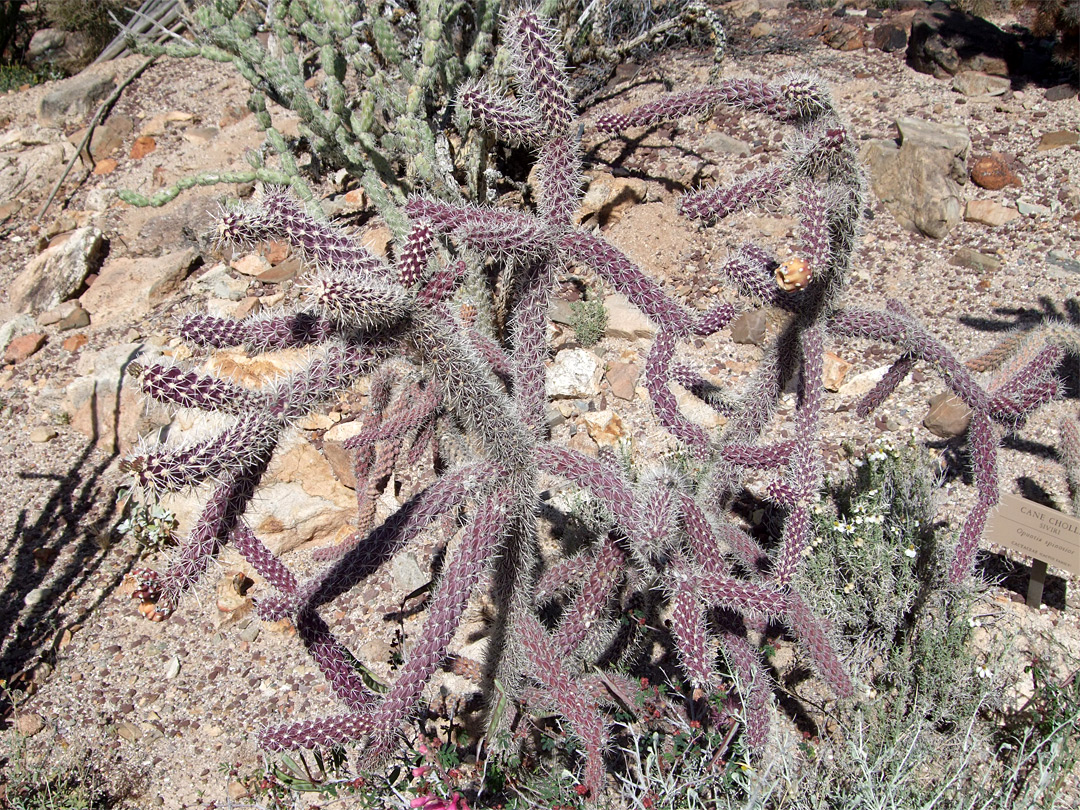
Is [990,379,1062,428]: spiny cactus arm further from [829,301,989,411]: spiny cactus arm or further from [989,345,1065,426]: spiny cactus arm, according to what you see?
[829,301,989,411]: spiny cactus arm

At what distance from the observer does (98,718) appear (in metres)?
2.86

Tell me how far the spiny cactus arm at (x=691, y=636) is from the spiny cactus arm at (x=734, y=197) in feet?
3.56

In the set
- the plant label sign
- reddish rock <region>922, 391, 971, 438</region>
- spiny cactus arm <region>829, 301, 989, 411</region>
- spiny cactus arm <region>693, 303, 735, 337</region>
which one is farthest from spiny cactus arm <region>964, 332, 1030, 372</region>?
spiny cactus arm <region>693, 303, 735, 337</region>

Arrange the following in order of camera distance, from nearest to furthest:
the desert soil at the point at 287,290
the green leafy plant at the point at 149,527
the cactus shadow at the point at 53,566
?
1. the desert soil at the point at 287,290
2. the cactus shadow at the point at 53,566
3. the green leafy plant at the point at 149,527

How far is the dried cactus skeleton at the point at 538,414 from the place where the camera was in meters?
1.71

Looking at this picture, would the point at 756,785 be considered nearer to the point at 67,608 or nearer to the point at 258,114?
the point at 67,608

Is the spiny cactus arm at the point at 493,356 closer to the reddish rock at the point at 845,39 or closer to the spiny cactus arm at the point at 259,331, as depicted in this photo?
the spiny cactus arm at the point at 259,331

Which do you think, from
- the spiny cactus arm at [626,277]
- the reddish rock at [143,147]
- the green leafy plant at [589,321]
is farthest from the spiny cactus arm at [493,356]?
the reddish rock at [143,147]

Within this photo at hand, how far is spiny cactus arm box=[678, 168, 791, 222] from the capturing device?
79.4 inches

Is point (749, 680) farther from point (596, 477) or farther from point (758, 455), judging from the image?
point (596, 477)

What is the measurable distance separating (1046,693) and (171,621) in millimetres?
3559

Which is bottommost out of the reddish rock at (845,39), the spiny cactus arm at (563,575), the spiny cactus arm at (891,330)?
the spiny cactus arm at (563,575)

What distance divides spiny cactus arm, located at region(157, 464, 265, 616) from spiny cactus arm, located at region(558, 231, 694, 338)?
40.0 inches

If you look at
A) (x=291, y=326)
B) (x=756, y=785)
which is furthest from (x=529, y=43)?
(x=756, y=785)
